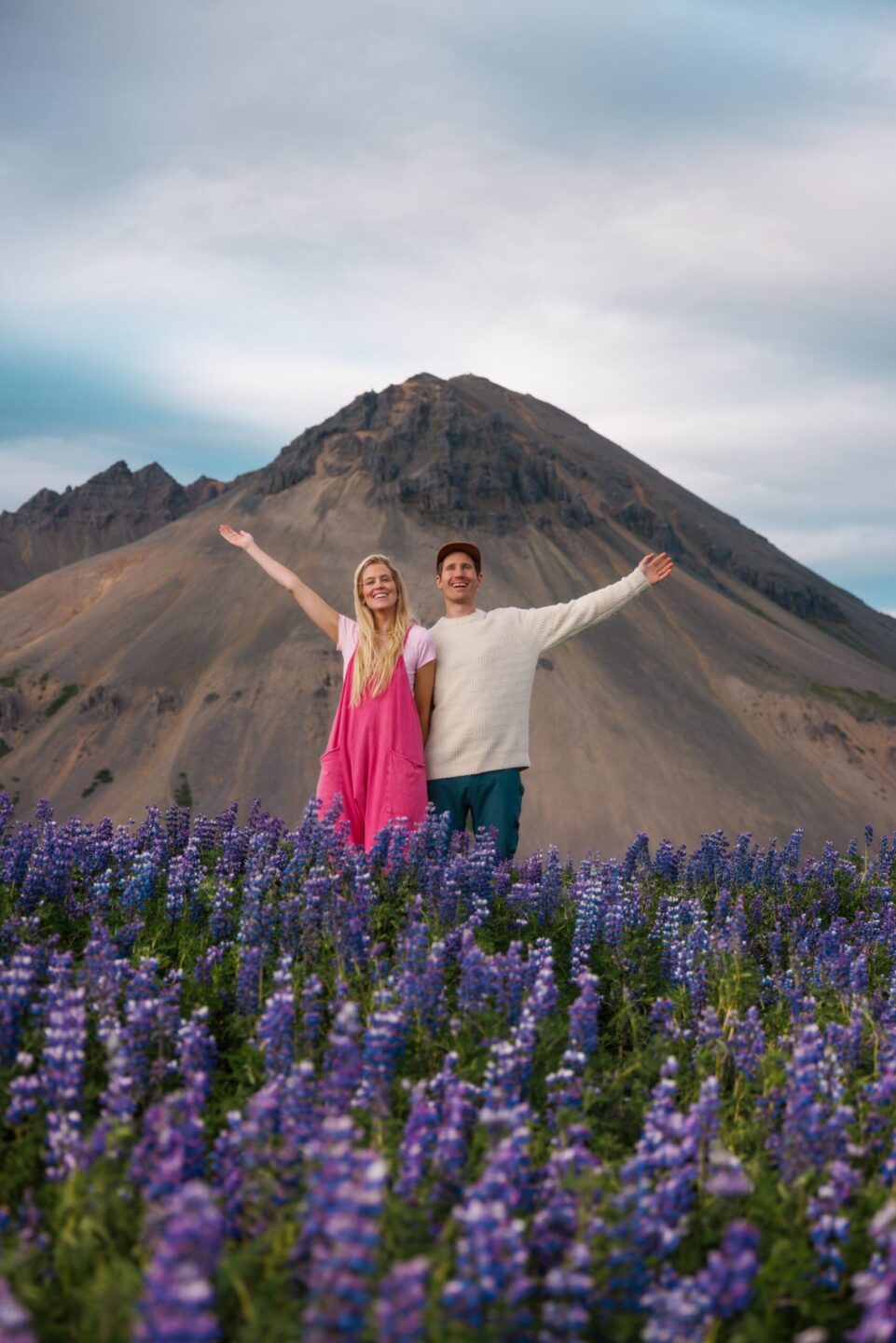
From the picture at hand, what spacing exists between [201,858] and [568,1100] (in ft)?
14.6

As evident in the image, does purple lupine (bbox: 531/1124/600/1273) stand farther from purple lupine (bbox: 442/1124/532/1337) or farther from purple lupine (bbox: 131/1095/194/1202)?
purple lupine (bbox: 131/1095/194/1202)

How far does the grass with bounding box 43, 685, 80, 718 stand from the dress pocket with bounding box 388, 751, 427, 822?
231 feet

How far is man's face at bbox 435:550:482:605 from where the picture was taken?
8.00 metres

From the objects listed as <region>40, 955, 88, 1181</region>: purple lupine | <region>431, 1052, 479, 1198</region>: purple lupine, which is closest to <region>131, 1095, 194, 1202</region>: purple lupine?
<region>40, 955, 88, 1181</region>: purple lupine

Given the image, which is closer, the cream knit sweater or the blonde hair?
the blonde hair

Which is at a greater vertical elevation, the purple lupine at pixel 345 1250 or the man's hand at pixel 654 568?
the man's hand at pixel 654 568

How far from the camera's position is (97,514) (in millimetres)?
189250

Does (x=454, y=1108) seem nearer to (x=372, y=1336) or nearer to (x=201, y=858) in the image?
(x=372, y=1336)

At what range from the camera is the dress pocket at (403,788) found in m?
7.48

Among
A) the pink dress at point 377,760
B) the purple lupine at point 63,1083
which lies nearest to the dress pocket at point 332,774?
the pink dress at point 377,760

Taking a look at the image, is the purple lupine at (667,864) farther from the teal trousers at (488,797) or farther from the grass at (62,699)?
the grass at (62,699)

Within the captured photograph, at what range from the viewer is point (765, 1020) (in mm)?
5258

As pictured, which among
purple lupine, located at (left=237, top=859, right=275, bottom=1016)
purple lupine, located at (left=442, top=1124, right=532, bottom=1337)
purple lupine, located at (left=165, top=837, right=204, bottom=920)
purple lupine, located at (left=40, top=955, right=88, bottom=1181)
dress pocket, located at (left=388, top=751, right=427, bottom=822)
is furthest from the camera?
dress pocket, located at (left=388, top=751, right=427, bottom=822)

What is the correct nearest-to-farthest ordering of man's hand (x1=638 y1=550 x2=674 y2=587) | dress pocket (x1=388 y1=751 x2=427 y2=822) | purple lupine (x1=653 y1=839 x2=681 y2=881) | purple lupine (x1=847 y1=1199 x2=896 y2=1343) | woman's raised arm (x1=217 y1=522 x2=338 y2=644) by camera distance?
purple lupine (x1=847 y1=1199 x2=896 y2=1343), dress pocket (x1=388 y1=751 x2=427 y2=822), woman's raised arm (x1=217 y1=522 x2=338 y2=644), purple lupine (x1=653 y1=839 x2=681 y2=881), man's hand (x1=638 y1=550 x2=674 y2=587)
